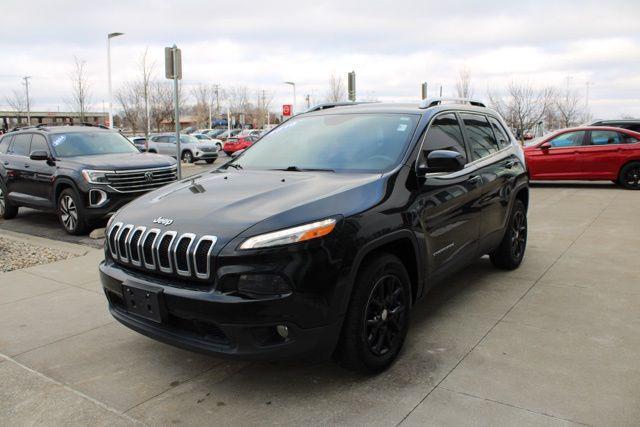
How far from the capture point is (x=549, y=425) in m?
2.89

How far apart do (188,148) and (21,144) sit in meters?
17.1

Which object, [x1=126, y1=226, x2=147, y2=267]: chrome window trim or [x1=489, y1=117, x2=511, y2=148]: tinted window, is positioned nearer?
[x1=126, y1=226, x2=147, y2=267]: chrome window trim

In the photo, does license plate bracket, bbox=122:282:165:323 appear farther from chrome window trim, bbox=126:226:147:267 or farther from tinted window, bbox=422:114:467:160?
tinted window, bbox=422:114:467:160

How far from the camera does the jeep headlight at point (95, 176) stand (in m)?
8.41

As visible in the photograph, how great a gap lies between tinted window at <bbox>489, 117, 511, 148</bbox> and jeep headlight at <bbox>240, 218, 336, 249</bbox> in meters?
3.24

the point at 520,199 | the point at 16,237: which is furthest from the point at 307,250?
the point at 16,237

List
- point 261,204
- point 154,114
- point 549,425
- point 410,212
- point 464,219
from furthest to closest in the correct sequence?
point 154,114, point 464,219, point 410,212, point 261,204, point 549,425

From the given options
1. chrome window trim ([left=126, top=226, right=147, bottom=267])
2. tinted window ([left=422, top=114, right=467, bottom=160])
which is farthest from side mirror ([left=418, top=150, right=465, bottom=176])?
chrome window trim ([left=126, top=226, right=147, bottom=267])

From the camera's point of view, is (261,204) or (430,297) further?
(430,297)

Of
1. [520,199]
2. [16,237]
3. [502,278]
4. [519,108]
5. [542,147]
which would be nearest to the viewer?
[502,278]

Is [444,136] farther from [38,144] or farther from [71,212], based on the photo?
[38,144]

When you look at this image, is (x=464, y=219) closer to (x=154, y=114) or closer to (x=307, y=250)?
(x=307, y=250)

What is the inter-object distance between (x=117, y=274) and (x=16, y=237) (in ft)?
20.8

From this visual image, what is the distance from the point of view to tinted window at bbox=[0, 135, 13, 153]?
10.6 metres
